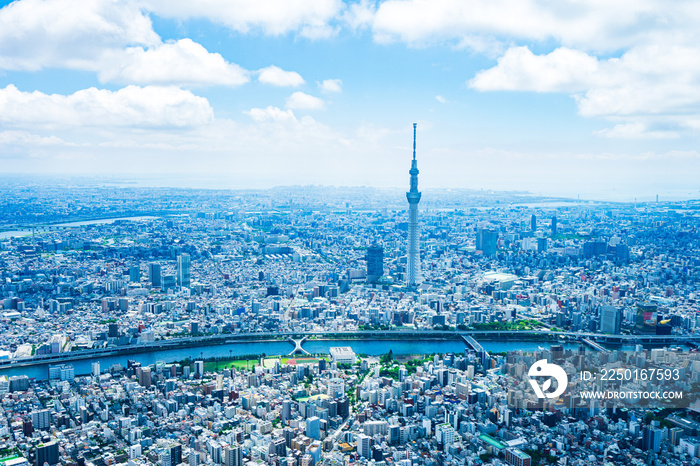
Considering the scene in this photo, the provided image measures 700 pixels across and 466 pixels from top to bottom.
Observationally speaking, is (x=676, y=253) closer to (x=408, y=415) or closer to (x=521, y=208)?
(x=408, y=415)

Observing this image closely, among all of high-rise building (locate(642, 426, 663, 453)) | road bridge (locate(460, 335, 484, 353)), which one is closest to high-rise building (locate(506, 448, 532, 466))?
high-rise building (locate(642, 426, 663, 453))

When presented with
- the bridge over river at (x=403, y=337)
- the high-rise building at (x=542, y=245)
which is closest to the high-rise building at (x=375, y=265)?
the bridge over river at (x=403, y=337)

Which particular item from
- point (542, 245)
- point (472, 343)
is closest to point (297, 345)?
point (472, 343)

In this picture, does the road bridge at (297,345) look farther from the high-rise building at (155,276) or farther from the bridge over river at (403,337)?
the high-rise building at (155,276)

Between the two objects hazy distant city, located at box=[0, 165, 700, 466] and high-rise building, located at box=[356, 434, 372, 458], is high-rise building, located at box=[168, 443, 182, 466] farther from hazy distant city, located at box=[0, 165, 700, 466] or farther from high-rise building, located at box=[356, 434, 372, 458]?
high-rise building, located at box=[356, 434, 372, 458]

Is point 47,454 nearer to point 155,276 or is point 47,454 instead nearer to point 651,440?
point 651,440

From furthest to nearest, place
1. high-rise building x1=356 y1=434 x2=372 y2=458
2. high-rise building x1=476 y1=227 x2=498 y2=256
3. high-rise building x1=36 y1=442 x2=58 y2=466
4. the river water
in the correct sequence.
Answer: high-rise building x1=476 y1=227 x2=498 y2=256, the river water, high-rise building x1=356 y1=434 x2=372 y2=458, high-rise building x1=36 y1=442 x2=58 y2=466

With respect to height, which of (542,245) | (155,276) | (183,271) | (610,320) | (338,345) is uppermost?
(542,245)
